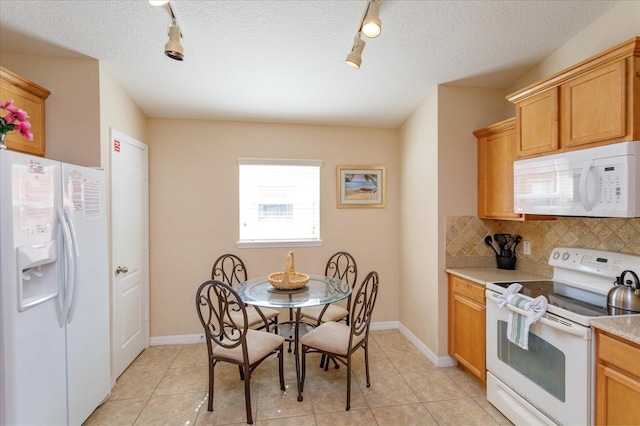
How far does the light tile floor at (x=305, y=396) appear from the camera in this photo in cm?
212

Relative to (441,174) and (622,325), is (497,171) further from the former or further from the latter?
(622,325)

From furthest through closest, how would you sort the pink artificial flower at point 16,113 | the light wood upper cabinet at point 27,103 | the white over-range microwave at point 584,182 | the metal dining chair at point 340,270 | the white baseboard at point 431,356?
the metal dining chair at point 340,270 < the white baseboard at point 431,356 < the light wood upper cabinet at point 27,103 < the pink artificial flower at point 16,113 < the white over-range microwave at point 584,182

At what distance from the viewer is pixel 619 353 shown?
1.42 m

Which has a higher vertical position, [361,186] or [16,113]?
[16,113]

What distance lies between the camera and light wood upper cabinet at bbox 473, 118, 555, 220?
97.3 inches

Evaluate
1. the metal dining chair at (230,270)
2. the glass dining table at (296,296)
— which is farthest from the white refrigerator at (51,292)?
the metal dining chair at (230,270)

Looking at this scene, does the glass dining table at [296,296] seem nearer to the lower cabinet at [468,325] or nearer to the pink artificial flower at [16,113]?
the lower cabinet at [468,325]

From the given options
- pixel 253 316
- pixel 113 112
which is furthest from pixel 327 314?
pixel 113 112

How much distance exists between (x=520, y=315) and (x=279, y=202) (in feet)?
8.46

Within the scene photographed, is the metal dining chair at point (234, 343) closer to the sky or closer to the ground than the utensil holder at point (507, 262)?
closer to the ground

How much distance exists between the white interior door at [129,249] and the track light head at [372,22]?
2.20 metres

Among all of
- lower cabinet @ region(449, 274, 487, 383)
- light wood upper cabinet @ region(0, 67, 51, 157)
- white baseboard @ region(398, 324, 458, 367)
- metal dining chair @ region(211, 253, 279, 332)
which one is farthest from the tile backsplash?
light wood upper cabinet @ region(0, 67, 51, 157)

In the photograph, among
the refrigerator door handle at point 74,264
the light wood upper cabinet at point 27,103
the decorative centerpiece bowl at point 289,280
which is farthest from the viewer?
the decorative centerpiece bowl at point 289,280

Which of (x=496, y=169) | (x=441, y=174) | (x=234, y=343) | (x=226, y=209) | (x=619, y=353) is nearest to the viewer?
(x=619, y=353)
